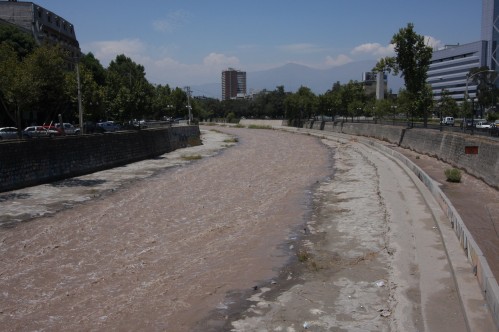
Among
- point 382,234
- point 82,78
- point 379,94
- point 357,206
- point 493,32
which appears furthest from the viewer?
point 379,94

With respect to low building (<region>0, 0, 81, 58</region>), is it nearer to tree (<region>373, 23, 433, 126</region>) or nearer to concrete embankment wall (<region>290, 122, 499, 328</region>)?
tree (<region>373, 23, 433, 126</region>)

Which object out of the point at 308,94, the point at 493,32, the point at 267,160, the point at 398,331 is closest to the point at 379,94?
the point at 493,32

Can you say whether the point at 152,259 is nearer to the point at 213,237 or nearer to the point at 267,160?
the point at 213,237

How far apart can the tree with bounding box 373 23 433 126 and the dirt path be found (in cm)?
2383

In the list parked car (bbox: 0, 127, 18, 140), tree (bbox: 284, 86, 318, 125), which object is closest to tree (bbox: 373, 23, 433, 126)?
parked car (bbox: 0, 127, 18, 140)

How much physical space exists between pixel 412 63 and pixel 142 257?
3679 centimetres

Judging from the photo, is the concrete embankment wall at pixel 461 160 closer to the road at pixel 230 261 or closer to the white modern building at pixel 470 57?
the road at pixel 230 261

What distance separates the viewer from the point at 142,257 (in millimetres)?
13594

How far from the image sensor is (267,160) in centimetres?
4369

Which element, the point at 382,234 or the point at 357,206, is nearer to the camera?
the point at 382,234

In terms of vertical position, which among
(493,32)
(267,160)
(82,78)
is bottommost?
(267,160)

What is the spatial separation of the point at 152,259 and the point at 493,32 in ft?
593

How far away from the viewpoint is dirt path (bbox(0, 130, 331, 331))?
9906mm

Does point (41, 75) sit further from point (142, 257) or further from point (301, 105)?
point (301, 105)
